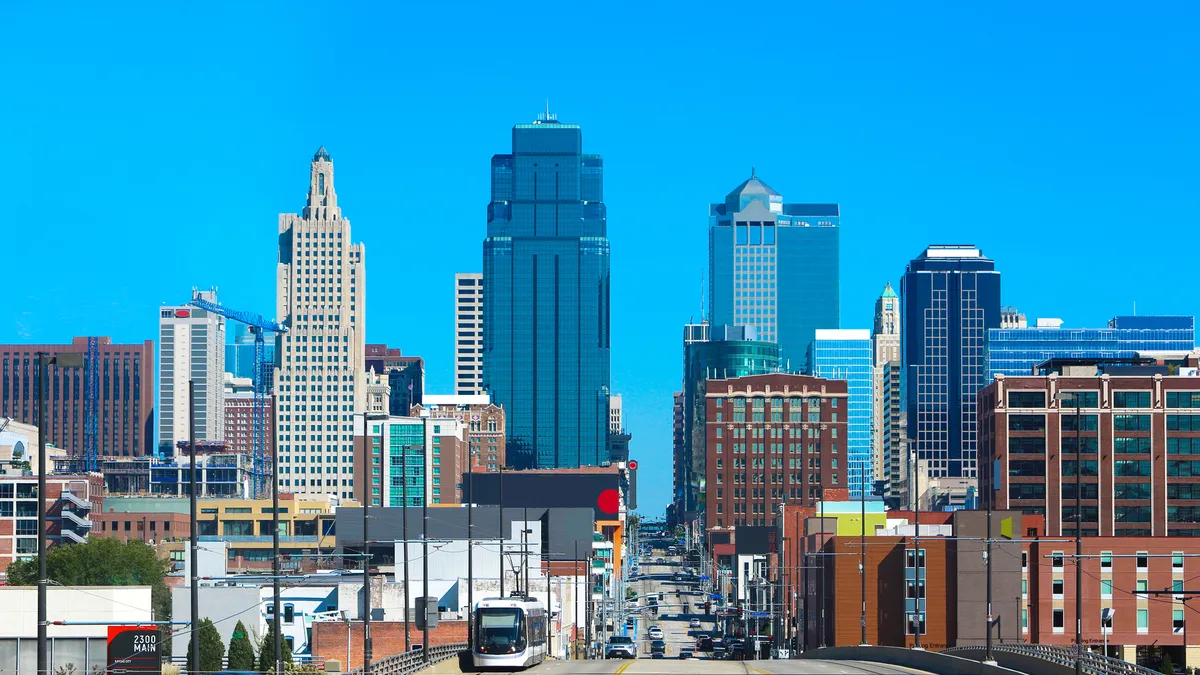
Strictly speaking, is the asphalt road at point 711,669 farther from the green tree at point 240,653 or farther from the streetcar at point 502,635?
the green tree at point 240,653

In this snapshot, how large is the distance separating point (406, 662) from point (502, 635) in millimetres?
8877

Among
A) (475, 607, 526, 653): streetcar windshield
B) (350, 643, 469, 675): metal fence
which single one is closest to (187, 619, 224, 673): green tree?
(350, 643, 469, 675): metal fence

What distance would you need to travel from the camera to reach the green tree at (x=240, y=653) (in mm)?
91188

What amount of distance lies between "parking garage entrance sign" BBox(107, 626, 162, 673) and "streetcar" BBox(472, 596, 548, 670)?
692 inches

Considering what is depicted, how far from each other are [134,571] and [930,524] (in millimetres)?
85362

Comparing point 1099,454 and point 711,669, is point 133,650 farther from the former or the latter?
point 1099,454

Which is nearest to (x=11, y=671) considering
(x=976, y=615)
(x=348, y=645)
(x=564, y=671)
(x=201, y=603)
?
(x=564, y=671)

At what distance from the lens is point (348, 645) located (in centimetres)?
10144

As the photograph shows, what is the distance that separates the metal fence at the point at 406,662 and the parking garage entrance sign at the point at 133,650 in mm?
7321

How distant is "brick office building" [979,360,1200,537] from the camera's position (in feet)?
648

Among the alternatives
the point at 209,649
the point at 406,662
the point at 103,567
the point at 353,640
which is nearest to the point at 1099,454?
the point at 103,567

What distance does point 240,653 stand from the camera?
3652 inches

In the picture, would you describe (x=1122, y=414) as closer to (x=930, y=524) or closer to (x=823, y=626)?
(x=930, y=524)

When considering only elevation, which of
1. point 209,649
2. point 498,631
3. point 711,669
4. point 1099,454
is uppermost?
point 1099,454
